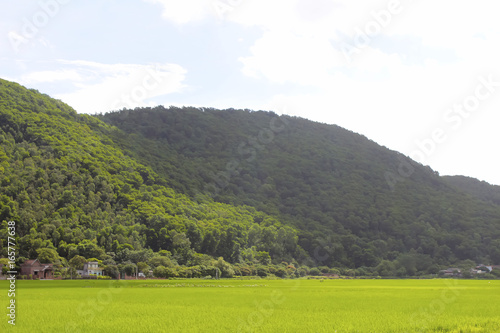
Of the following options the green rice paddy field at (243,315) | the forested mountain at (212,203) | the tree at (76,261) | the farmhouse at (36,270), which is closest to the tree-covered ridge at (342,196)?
the forested mountain at (212,203)

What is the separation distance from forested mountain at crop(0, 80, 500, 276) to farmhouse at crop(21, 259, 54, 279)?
23.6ft

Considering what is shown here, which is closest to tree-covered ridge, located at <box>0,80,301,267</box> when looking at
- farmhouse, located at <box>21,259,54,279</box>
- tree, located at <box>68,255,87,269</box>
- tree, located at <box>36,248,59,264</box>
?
tree, located at <box>36,248,59,264</box>

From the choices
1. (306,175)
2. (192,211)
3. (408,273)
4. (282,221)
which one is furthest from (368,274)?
(306,175)

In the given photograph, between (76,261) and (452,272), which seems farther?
(452,272)

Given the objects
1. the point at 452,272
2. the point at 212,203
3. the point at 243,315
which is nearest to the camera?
the point at 243,315

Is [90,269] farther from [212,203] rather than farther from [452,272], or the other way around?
[452,272]

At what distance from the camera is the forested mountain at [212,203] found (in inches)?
3794

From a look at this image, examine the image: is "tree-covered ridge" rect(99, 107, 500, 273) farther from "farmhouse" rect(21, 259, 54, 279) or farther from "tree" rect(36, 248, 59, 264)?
"farmhouse" rect(21, 259, 54, 279)

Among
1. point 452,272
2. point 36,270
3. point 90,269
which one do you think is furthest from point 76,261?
point 452,272

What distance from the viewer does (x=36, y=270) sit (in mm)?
70562

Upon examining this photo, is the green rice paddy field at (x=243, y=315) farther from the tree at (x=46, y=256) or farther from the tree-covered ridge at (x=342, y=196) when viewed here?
the tree-covered ridge at (x=342, y=196)

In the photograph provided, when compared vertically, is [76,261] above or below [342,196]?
below

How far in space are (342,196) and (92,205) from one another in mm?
Result: 93205

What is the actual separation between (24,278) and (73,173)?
4670cm
